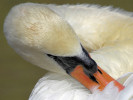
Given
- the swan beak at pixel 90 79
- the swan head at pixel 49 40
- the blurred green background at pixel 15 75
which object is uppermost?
the swan head at pixel 49 40

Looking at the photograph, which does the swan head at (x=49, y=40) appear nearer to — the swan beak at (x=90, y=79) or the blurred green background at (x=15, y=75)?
the swan beak at (x=90, y=79)

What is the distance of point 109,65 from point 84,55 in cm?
27

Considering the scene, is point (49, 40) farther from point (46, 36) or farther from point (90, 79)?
point (90, 79)

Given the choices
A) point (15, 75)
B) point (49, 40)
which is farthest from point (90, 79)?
point (15, 75)

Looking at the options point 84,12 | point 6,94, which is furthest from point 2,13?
point 84,12

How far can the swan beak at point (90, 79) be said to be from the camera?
1.97 m

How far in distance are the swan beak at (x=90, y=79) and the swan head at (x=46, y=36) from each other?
0.11ft

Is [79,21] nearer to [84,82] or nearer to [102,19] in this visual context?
[102,19]

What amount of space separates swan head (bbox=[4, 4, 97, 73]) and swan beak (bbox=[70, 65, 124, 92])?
0.03 meters

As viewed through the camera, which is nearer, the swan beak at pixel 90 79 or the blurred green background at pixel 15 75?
the swan beak at pixel 90 79

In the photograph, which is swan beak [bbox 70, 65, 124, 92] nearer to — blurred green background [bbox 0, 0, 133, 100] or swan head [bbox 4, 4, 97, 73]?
swan head [bbox 4, 4, 97, 73]

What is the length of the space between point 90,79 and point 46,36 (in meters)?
0.36

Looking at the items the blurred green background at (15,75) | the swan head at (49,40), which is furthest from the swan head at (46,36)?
the blurred green background at (15,75)

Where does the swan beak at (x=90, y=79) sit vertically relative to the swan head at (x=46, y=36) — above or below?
below
